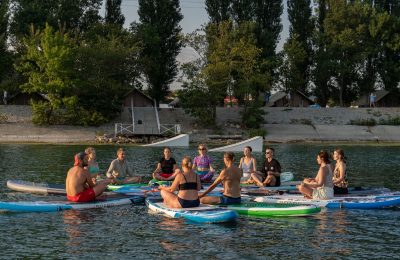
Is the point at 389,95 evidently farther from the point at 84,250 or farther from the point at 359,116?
the point at 84,250

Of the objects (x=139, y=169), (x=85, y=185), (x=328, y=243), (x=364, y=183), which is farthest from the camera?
(x=139, y=169)

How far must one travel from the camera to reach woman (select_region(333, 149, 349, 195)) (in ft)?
78.0

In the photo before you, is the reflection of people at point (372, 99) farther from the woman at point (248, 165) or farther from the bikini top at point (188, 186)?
the bikini top at point (188, 186)

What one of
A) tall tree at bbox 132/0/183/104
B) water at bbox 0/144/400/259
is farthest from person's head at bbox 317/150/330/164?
tall tree at bbox 132/0/183/104

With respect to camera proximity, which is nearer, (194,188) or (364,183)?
(194,188)

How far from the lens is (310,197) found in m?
23.2

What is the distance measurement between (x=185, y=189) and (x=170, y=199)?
94 centimetres

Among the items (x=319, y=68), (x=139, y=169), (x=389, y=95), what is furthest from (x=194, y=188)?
(x=389, y=95)

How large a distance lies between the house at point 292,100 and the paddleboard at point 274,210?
77.6 metres

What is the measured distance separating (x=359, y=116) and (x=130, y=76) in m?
30.0

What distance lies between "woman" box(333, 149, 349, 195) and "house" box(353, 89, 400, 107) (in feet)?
244

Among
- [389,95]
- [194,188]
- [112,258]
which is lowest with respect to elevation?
[112,258]

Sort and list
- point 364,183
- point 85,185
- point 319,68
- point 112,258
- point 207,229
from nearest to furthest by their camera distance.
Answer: point 112,258
point 207,229
point 85,185
point 364,183
point 319,68

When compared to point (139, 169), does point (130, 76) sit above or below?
above
